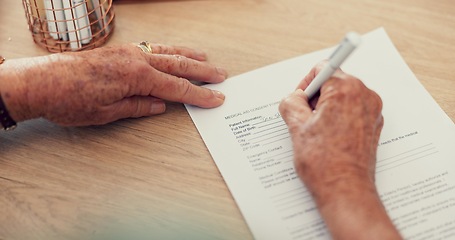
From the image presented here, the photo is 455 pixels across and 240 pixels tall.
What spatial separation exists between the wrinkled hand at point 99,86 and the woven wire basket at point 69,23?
110mm

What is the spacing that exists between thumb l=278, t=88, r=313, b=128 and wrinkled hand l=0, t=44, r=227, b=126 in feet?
0.39

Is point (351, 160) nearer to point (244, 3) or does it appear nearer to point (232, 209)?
point (232, 209)

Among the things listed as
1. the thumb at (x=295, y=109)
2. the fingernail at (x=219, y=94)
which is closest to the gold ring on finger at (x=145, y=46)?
the fingernail at (x=219, y=94)

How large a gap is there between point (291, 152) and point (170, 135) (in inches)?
7.6

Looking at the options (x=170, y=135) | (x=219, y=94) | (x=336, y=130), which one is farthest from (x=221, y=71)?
(x=336, y=130)

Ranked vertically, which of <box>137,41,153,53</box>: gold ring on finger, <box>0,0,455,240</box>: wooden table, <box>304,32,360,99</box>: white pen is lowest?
<box>0,0,455,240</box>: wooden table

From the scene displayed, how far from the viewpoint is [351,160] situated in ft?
2.61

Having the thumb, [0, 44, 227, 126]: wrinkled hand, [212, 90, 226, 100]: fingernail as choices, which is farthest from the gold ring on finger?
the thumb

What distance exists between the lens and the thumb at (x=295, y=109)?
0.84 m

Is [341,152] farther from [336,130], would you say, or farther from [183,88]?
[183,88]

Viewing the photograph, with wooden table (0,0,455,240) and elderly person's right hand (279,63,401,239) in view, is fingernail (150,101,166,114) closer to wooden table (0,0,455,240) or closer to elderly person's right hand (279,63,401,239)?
wooden table (0,0,455,240)

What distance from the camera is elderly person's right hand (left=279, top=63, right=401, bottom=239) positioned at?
0.75 meters

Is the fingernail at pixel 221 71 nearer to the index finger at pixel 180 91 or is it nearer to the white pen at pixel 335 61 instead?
the index finger at pixel 180 91

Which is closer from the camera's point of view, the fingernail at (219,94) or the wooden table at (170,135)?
the wooden table at (170,135)
